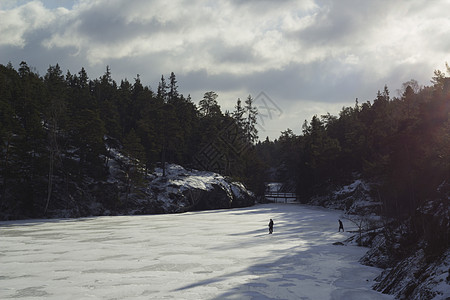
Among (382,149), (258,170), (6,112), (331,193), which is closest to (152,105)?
(258,170)

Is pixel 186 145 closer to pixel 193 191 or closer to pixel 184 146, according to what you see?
pixel 184 146

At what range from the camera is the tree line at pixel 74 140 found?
36.8 metres

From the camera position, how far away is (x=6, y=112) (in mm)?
34969

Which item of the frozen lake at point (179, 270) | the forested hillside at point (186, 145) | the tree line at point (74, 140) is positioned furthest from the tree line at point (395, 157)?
the tree line at point (74, 140)

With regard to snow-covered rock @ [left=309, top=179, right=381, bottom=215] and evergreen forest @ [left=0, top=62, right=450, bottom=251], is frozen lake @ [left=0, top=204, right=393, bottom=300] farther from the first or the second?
snow-covered rock @ [left=309, top=179, right=381, bottom=215]

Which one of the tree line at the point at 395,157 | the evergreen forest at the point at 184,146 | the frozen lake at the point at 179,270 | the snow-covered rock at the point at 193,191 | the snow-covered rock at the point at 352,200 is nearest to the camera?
the frozen lake at the point at 179,270

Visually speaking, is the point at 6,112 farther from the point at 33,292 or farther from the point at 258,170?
the point at 258,170

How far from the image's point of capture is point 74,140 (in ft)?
145

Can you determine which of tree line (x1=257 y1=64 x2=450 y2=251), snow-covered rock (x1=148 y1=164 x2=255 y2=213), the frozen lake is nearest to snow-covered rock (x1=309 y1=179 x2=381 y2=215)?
tree line (x1=257 y1=64 x2=450 y2=251)

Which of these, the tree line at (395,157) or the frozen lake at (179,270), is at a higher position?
the tree line at (395,157)

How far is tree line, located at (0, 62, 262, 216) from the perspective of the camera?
3678cm

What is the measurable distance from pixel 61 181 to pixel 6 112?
11.7 m

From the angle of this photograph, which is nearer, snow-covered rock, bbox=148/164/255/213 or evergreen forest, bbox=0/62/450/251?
evergreen forest, bbox=0/62/450/251

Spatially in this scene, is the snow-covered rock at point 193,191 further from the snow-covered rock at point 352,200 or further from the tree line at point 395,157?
the tree line at point 395,157
